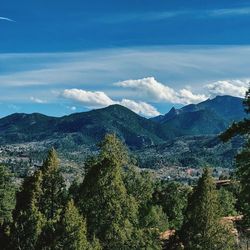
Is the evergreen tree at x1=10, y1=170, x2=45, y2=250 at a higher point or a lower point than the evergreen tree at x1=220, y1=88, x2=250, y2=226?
lower

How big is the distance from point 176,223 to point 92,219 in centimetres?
6767

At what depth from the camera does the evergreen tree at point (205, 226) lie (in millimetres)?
52875

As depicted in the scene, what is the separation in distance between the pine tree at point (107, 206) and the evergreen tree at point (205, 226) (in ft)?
24.0

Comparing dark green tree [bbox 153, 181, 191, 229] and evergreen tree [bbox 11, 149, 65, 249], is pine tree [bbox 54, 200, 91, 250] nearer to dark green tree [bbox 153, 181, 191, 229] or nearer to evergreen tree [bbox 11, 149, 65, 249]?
evergreen tree [bbox 11, 149, 65, 249]

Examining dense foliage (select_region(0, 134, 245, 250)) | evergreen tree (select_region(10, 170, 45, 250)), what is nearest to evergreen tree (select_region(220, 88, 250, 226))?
dense foliage (select_region(0, 134, 245, 250))

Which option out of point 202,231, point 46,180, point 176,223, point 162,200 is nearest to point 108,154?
point 46,180

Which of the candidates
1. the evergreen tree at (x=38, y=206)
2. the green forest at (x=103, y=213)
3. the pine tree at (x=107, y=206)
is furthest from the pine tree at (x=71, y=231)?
the evergreen tree at (x=38, y=206)

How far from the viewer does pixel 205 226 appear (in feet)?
174

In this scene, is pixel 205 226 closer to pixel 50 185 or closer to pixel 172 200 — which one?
pixel 50 185

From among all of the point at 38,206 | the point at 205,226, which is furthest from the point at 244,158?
the point at 38,206

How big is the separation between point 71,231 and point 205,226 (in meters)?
15.6

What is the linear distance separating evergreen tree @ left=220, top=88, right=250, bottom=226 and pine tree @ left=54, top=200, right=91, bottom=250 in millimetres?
15689

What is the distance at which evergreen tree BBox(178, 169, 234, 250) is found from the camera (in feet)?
173

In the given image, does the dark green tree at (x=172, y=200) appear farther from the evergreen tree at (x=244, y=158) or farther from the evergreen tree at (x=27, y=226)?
the evergreen tree at (x=244, y=158)
